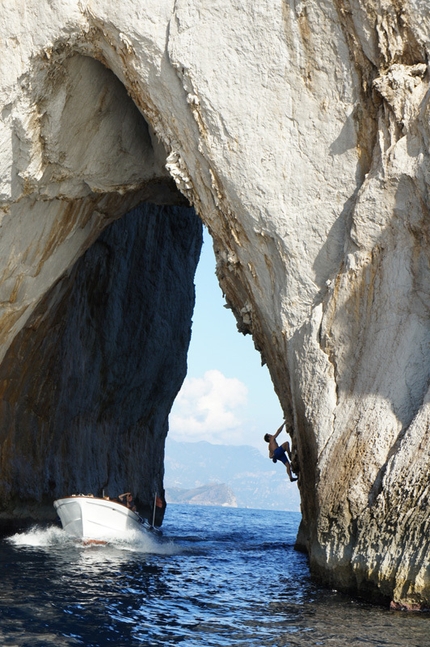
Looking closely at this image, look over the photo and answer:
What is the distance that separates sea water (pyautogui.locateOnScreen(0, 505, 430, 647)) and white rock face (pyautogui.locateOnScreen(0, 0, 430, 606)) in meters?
1.00

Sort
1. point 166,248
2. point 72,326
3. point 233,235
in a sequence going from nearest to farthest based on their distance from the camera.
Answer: point 233,235 < point 72,326 < point 166,248

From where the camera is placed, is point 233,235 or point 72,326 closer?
point 233,235

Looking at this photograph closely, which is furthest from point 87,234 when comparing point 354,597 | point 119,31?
point 354,597

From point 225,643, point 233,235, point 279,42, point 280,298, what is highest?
point 279,42

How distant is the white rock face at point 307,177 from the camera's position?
1096 cm

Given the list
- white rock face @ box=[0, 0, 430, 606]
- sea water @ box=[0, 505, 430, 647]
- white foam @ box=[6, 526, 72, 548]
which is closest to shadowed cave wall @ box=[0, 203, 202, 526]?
white foam @ box=[6, 526, 72, 548]

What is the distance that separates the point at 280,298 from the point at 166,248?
54.1ft

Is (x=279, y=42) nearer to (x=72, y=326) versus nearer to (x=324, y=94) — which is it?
(x=324, y=94)

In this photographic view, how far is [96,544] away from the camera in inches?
688

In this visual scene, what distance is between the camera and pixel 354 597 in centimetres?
1066

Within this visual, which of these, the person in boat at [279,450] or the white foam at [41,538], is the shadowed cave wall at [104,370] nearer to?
the white foam at [41,538]

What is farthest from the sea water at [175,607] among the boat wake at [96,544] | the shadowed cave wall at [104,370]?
the shadowed cave wall at [104,370]

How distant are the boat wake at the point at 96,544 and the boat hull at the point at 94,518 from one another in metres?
0.13

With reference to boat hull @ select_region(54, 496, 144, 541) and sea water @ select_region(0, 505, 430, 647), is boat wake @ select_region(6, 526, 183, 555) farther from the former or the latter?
sea water @ select_region(0, 505, 430, 647)
